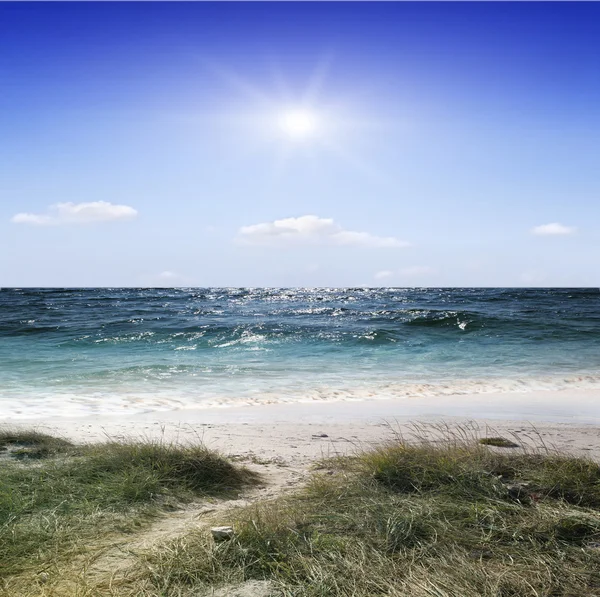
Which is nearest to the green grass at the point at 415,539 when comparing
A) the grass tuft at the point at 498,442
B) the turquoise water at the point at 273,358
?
the grass tuft at the point at 498,442

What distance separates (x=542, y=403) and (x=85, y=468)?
8909 mm

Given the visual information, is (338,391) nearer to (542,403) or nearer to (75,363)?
(542,403)

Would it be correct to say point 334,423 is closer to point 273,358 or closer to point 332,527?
point 332,527

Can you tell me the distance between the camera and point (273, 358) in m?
16.8

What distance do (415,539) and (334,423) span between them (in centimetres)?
501

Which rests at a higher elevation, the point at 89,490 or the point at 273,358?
the point at 89,490

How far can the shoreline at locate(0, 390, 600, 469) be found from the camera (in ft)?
22.7

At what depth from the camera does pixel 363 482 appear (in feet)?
15.4

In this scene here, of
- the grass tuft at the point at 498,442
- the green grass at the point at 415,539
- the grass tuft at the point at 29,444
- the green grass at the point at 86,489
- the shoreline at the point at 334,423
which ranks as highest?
the green grass at the point at 415,539

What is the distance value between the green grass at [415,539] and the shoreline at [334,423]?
160 cm

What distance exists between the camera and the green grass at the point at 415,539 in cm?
308

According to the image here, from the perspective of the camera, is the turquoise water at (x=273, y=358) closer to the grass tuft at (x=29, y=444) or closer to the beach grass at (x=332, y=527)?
the grass tuft at (x=29, y=444)

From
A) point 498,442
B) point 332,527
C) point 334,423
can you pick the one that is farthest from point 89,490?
point 498,442

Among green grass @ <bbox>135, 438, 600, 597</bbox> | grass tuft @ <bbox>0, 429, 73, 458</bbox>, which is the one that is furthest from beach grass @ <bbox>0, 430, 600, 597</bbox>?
grass tuft @ <bbox>0, 429, 73, 458</bbox>
